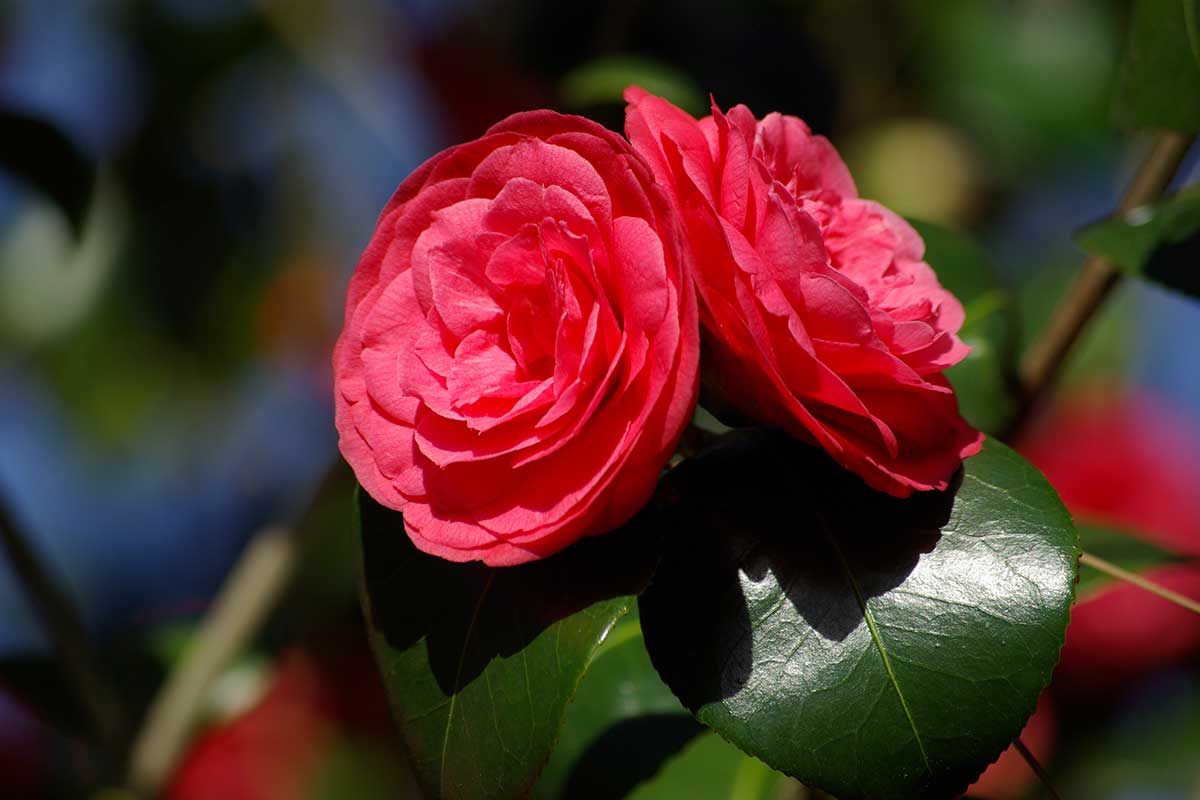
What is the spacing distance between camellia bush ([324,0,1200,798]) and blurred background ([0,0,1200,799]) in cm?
106

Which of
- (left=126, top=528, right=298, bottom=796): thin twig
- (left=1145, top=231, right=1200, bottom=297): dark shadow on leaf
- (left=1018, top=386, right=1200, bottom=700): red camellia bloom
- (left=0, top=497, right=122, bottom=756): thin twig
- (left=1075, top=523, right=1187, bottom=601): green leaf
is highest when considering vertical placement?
(left=1145, top=231, right=1200, bottom=297): dark shadow on leaf

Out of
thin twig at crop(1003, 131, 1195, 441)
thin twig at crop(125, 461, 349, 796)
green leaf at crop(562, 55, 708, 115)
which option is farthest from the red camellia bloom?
thin twig at crop(125, 461, 349, 796)

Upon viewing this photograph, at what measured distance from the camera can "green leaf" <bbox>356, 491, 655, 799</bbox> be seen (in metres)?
0.52

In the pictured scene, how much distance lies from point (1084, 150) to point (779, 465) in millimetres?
1802

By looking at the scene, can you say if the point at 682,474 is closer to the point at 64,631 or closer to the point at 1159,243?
the point at 1159,243

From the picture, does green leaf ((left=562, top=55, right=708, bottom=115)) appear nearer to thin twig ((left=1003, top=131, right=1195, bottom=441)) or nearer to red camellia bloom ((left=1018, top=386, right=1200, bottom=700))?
thin twig ((left=1003, top=131, right=1195, bottom=441))

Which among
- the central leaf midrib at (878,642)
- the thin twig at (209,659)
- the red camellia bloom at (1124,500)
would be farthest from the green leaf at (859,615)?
the red camellia bloom at (1124,500)

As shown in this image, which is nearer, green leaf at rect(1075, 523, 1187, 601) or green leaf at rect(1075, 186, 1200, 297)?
green leaf at rect(1075, 186, 1200, 297)

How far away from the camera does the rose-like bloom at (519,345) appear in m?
0.49

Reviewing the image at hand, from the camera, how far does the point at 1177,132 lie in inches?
30.9

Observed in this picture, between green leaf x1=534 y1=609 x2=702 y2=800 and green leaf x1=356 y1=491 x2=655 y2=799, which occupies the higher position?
green leaf x1=356 y1=491 x2=655 y2=799

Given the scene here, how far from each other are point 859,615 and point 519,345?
0.65ft

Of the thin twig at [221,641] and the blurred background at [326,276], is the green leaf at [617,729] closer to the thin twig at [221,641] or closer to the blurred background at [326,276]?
the thin twig at [221,641]

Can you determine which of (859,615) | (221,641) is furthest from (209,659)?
(859,615)
